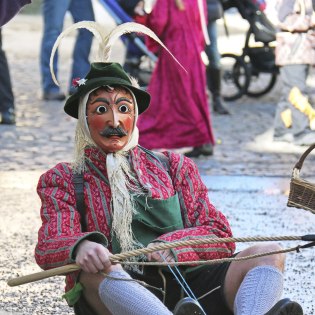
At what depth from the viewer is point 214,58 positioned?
10.3 metres

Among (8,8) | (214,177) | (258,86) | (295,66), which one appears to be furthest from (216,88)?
(8,8)

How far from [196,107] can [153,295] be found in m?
4.81

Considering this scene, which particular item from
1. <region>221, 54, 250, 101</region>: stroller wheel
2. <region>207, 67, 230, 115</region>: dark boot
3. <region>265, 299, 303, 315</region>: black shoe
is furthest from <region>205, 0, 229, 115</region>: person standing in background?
<region>265, 299, 303, 315</region>: black shoe

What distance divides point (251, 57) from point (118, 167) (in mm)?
7390

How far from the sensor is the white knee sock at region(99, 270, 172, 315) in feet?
11.6

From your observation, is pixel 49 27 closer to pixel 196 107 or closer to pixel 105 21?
pixel 196 107

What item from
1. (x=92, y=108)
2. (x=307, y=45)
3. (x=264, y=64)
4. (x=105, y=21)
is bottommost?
(x=105, y=21)

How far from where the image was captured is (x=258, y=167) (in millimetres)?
8078

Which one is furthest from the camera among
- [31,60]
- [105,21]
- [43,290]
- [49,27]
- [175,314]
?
[105,21]

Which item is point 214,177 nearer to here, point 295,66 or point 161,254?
point 295,66

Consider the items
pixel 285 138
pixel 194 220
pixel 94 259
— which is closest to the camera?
pixel 94 259

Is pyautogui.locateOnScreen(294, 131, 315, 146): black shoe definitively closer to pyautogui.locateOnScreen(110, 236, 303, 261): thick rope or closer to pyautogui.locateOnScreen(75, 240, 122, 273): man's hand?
pyautogui.locateOnScreen(110, 236, 303, 261): thick rope

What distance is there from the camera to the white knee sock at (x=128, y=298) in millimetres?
3529

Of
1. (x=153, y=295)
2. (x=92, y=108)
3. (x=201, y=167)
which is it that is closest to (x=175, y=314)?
(x=153, y=295)
